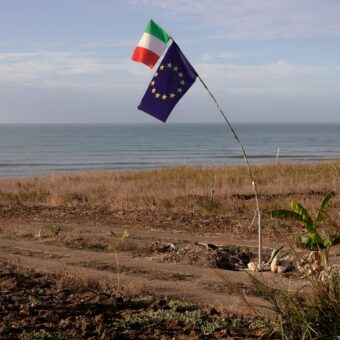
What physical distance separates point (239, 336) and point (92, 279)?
267cm

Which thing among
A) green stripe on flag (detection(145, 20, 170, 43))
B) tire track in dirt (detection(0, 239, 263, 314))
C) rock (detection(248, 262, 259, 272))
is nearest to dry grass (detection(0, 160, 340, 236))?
rock (detection(248, 262, 259, 272))

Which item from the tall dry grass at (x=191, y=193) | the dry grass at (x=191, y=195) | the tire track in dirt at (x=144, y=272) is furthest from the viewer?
the tall dry grass at (x=191, y=193)

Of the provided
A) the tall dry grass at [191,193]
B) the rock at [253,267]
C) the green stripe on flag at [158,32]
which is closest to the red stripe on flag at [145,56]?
the green stripe on flag at [158,32]

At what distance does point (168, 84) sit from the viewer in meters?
8.80

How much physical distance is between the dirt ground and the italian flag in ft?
9.73

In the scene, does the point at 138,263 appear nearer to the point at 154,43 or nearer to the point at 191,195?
the point at 154,43

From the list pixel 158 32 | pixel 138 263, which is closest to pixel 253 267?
pixel 138 263

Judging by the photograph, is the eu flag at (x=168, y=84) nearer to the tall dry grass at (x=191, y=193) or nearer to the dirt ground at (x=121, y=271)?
the dirt ground at (x=121, y=271)

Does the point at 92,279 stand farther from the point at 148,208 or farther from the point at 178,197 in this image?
the point at 178,197

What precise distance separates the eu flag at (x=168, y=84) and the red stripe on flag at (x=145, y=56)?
13 cm

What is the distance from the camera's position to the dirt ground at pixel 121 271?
5668mm

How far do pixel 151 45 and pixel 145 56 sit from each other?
180 millimetres

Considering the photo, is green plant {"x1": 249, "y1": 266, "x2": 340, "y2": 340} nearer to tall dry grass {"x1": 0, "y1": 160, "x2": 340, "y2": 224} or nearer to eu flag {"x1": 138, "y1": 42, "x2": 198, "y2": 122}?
eu flag {"x1": 138, "y1": 42, "x2": 198, "y2": 122}

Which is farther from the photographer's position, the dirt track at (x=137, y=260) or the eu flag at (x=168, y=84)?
the eu flag at (x=168, y=84)
